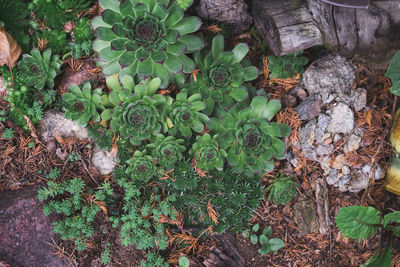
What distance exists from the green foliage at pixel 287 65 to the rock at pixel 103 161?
1.93m

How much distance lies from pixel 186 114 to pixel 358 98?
1.75 m

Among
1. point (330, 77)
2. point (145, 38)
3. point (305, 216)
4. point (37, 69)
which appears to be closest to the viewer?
point (145, 38)

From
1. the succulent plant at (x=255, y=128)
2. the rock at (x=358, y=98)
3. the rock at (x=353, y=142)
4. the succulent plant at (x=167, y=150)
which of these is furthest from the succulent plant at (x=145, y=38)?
the rock at (x=353, y=142)

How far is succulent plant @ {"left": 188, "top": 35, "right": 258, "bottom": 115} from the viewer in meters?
3.19

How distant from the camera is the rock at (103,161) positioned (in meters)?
3.48

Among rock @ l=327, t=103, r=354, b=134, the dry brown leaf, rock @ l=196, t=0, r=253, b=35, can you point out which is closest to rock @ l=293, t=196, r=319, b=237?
rock @ l=327, t=103, r=354, b=134

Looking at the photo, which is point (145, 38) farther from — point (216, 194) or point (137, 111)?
point (216, 194)

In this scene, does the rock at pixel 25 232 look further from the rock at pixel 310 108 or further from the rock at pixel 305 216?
the rock at pixel 310 108

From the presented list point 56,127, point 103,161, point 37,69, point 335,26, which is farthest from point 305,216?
point 37,69

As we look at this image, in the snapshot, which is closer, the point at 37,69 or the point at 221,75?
the point at 221,75

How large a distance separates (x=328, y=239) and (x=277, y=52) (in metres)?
2.02

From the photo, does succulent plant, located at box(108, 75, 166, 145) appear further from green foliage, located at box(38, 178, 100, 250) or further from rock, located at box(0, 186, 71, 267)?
rock, located at box(0, 186, 71, 267)

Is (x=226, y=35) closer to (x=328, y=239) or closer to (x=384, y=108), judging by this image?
(x=384, y=108)

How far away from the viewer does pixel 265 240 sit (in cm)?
351
